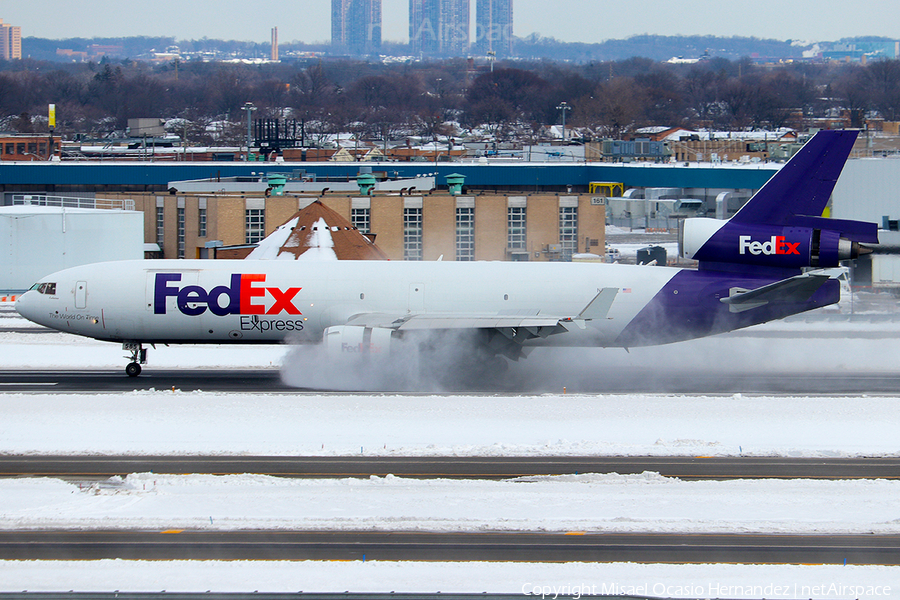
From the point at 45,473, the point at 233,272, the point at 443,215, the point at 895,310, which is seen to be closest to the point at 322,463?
the point at 45,473

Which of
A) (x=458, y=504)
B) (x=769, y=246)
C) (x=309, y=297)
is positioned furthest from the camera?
(x=309, y=297)

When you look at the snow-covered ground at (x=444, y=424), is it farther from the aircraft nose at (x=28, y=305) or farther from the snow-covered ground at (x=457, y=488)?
the aircraft nose at (x=28, y=305)

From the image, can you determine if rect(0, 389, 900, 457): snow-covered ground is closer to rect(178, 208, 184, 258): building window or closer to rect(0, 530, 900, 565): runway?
rect(0, 530, 900, 565): runway

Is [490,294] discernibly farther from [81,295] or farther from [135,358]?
[81,295]

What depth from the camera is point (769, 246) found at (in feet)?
120

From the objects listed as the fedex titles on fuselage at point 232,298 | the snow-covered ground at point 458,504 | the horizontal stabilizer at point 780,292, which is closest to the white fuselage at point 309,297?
the fedex titles on fuselage at point 232,298

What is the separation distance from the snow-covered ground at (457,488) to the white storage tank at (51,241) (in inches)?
1335

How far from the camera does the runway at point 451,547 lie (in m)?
18.9

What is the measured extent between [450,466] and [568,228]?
2118 inches

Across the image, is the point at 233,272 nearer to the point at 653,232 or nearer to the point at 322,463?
the point at 322,463

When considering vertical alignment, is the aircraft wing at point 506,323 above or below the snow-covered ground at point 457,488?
above

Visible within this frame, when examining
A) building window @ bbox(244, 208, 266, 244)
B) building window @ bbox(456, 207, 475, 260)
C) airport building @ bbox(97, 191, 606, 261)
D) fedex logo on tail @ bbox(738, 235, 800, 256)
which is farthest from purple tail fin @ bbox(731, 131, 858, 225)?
building window @ bbox(244, 208, 266, 244)

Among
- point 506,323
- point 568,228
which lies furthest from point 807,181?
point 568,228

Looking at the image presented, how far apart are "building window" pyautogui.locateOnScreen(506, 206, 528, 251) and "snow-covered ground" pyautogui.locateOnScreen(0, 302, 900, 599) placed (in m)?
36.5
